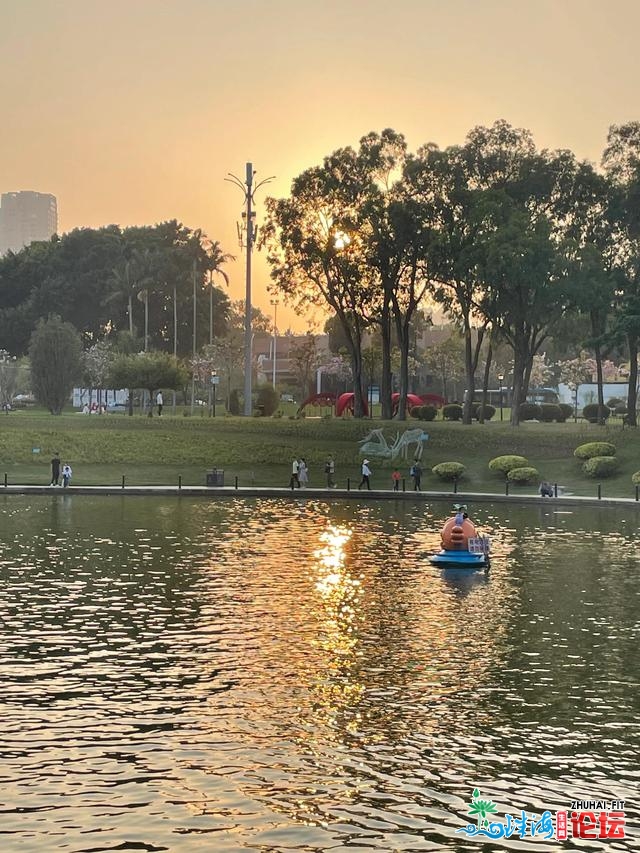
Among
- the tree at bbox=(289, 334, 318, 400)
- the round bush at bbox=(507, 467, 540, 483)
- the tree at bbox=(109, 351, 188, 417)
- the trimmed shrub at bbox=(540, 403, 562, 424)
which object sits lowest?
the round bush at bbox=(507, 467, 540, 483)

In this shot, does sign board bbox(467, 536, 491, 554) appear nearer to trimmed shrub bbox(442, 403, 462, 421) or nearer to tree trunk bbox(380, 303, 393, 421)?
tree trunk bbox(380, 303, 393, 421)

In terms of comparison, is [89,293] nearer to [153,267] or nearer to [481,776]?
[153,267]

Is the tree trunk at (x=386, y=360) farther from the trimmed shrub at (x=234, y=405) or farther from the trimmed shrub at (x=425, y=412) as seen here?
the trimmed shrub at (x=234, y=405)

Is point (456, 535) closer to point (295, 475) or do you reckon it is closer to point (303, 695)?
point (303, 695)

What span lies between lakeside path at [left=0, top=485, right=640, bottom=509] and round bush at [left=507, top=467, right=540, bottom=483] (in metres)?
4.88

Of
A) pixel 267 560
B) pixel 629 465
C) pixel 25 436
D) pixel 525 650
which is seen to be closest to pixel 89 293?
pixel 25 436

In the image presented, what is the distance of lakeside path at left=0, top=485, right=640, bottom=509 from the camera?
60.9m

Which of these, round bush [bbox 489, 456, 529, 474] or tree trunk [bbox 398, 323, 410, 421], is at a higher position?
tree trunk [bbox 398, 323, 410, 421]

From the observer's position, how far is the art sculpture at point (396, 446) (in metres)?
76.9

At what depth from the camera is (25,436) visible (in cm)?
8138

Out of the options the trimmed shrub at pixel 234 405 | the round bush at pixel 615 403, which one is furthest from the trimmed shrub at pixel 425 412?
the round bush at pixel 615 403

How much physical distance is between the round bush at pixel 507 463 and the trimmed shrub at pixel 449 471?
6.82 ft

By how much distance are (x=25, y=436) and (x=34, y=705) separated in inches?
2501

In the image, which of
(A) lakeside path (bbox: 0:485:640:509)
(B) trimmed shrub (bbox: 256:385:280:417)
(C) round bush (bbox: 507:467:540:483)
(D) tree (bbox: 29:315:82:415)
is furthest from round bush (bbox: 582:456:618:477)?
(D) tree (bbox: 29:315:82:415)
